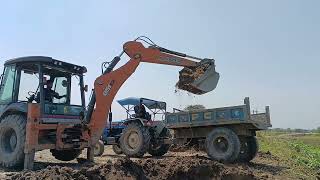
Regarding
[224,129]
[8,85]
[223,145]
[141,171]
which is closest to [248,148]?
[223,145]

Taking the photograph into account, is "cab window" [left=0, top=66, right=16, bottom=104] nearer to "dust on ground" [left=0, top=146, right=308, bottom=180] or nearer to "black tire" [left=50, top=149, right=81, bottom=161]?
"black tire" [left=50, top=149, right=81, bottom=161]

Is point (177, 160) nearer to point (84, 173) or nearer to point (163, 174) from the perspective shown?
point (163, 174)

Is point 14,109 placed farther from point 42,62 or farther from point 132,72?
point 132,72

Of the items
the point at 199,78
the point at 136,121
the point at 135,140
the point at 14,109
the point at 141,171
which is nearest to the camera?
the point at 141,171

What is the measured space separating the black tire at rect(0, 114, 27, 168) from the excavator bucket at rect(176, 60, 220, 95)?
5544 millimetres

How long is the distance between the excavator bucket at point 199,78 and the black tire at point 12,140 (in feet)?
18.2

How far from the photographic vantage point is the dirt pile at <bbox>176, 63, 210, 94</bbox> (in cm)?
1380

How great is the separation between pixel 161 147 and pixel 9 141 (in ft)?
21.9

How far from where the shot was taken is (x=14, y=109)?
10.7 metres

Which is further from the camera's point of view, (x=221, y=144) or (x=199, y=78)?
(x=199, y=78)

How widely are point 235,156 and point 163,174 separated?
4992 mm

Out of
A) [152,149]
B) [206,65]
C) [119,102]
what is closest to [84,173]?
[206,65]

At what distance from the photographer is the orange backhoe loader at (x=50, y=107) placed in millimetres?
10203

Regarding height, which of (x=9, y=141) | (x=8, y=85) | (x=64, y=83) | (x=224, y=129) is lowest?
(x=9, y=141)
